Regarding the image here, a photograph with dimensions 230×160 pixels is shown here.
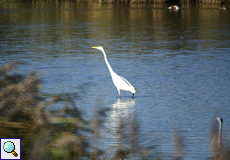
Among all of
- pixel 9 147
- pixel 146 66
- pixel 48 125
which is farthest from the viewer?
pixel 146 66

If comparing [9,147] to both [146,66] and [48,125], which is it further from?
[146,66]

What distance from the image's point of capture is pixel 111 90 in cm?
1176

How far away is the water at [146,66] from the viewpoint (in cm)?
857

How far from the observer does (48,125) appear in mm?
5141

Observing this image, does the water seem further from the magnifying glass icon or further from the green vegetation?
the magnifying glass icon

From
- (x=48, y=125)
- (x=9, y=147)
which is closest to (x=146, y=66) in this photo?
(x=48, y=125)

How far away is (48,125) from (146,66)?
10343mm

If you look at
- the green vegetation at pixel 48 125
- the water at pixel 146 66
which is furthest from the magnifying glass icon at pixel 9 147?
the water at pixel 146 66

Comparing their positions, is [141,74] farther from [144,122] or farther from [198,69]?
[144,122]

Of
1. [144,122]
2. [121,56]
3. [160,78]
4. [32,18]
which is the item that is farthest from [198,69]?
[32,18]

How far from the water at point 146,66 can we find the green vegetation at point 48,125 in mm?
435

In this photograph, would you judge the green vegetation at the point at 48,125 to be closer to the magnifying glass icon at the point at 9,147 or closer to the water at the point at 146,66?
the magnifying glass icon at the point at 9,147

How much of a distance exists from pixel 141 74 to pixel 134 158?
8958 mm

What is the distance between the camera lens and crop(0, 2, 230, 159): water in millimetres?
8570
